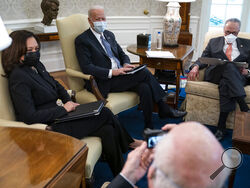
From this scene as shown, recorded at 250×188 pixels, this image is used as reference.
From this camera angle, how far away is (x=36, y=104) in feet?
6.07

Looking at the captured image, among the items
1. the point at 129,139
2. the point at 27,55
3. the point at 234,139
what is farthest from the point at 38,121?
the point at 234,139

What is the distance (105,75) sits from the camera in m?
2.45

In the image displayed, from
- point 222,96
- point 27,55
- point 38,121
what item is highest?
point 27,55

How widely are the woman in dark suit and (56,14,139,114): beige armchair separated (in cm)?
47

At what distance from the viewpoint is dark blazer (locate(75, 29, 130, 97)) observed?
2449mm

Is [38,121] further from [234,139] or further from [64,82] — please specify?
[64,82]

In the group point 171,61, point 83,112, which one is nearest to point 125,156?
point 83,112

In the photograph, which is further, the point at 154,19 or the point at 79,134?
the point at 154,19

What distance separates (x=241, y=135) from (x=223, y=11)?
11.6 feet

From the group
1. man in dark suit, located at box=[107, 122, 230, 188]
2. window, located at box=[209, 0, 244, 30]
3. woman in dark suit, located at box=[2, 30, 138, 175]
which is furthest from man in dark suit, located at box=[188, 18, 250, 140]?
window, located at box=[209, 0, 244, 30]

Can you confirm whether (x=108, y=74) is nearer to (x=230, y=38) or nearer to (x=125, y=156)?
(x=125, y=156)

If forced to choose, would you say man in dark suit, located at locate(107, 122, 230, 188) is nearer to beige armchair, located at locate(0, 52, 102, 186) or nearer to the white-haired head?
the white-haired head

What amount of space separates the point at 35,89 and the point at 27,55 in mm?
243

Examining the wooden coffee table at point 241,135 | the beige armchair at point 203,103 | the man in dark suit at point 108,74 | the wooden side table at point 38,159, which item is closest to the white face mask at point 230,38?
the beige armchair at point 203,103
